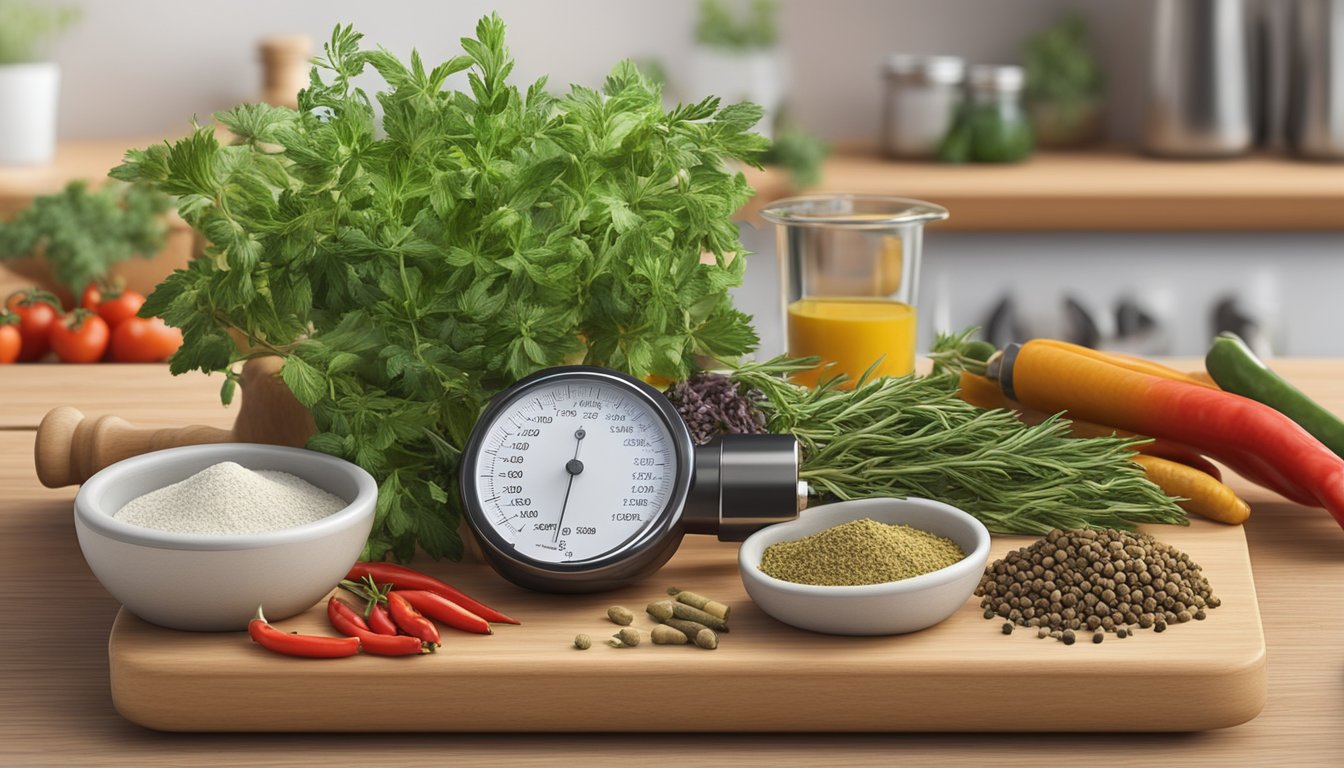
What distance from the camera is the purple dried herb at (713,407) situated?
1173 mm

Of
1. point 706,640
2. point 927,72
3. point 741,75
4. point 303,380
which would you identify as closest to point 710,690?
point 706,640

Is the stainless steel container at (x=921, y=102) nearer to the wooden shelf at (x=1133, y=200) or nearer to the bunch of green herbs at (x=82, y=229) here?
the wooden shelf at (x=1133, y=200)

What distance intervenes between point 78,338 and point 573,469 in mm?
1521

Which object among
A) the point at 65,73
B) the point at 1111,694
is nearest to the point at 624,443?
the point at 1111,694

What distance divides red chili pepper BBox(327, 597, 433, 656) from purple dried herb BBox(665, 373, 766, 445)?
304mm

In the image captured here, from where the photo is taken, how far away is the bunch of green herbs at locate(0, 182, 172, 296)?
236 cm

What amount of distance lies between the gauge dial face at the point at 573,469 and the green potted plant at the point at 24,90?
8.52 feet

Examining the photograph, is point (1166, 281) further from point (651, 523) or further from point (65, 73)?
point (65, 73)

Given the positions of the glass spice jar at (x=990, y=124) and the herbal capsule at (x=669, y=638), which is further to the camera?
the glass spice jar at (x=990, y=124)

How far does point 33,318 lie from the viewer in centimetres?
236

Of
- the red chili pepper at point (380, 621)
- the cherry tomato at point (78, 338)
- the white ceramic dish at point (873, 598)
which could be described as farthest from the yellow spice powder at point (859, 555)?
the cherry tomato at point (78, 338)

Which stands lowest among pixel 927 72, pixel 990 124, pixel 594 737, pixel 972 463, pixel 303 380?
pixel 594 737

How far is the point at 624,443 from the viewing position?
3.48 ft

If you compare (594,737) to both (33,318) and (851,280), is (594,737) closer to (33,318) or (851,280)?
(851,280)
